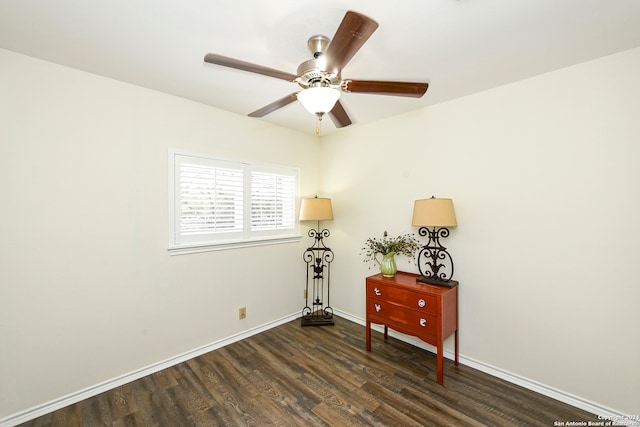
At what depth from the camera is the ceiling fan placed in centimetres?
123

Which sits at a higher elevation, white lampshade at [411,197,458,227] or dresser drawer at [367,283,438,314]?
white lampshade at [411,197,458,227]

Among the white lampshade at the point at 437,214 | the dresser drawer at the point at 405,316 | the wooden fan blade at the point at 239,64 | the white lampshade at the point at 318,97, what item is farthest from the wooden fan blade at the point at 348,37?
the dresser drawer at the point at 405,316

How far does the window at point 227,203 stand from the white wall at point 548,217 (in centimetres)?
152

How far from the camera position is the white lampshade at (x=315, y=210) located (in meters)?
3.36

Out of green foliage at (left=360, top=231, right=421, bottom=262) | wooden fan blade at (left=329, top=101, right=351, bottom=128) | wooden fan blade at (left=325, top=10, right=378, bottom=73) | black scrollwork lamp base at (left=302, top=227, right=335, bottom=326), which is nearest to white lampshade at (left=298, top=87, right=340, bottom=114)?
wooden fan blade at (left=325, top=10, right=378, bottom=73)

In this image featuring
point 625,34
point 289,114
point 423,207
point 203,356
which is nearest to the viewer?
point 625,34

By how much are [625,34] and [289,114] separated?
2.55m

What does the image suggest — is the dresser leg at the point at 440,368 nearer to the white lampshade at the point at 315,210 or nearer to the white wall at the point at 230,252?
the white wall at the point at 230,252

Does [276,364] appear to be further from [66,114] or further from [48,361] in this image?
[66,114]

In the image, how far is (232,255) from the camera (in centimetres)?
302

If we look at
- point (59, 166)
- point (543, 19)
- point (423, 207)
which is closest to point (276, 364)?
point (423, 207)

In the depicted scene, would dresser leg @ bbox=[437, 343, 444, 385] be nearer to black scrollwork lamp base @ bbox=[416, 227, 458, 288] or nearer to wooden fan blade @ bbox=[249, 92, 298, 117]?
black scrollwork lamp base @ bbox=[416, 227, 458, 288]

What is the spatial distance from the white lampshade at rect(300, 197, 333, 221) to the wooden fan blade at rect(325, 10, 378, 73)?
2.00 m

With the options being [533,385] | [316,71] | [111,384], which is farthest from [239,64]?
[533,385]
